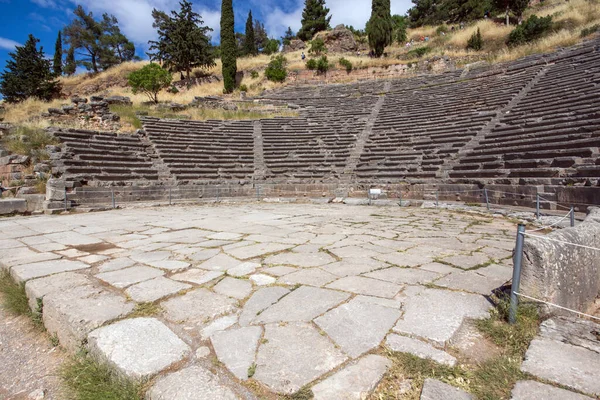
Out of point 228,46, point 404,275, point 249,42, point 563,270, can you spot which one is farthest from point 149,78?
point 249,42

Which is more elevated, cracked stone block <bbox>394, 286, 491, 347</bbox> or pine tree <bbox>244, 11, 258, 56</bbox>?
pine tree <bbox>244, 11, 258, 56</bbox>

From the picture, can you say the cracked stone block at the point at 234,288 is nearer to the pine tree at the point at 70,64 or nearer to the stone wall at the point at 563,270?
the stone wall at the point at 563,270

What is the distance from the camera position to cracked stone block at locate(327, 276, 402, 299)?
2334 mm

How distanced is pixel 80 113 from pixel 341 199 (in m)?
13.7

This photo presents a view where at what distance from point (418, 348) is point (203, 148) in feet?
45.3

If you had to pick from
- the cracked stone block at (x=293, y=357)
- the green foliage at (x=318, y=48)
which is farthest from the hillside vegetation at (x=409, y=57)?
the cracked stone block at (x=293, y=357)

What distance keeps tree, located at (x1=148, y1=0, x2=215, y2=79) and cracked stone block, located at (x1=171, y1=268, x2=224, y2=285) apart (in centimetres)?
3155

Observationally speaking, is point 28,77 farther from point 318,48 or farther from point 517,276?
point 517,276

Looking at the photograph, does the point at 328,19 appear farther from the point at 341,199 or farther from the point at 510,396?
the point at 510,396

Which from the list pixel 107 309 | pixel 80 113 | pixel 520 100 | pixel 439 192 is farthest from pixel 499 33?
pixel 107 309

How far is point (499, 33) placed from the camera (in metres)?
25.4

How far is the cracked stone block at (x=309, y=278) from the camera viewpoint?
2.58 m

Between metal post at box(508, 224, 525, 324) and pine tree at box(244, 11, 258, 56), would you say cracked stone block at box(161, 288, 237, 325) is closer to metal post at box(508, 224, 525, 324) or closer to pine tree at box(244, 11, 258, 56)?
metal post at box(508, 224, 525, 324)

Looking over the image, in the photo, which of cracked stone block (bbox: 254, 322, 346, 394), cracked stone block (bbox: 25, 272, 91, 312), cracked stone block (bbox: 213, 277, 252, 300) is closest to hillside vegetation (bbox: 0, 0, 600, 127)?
cracked stone block (bbox: 25, 272, 91, 312)
